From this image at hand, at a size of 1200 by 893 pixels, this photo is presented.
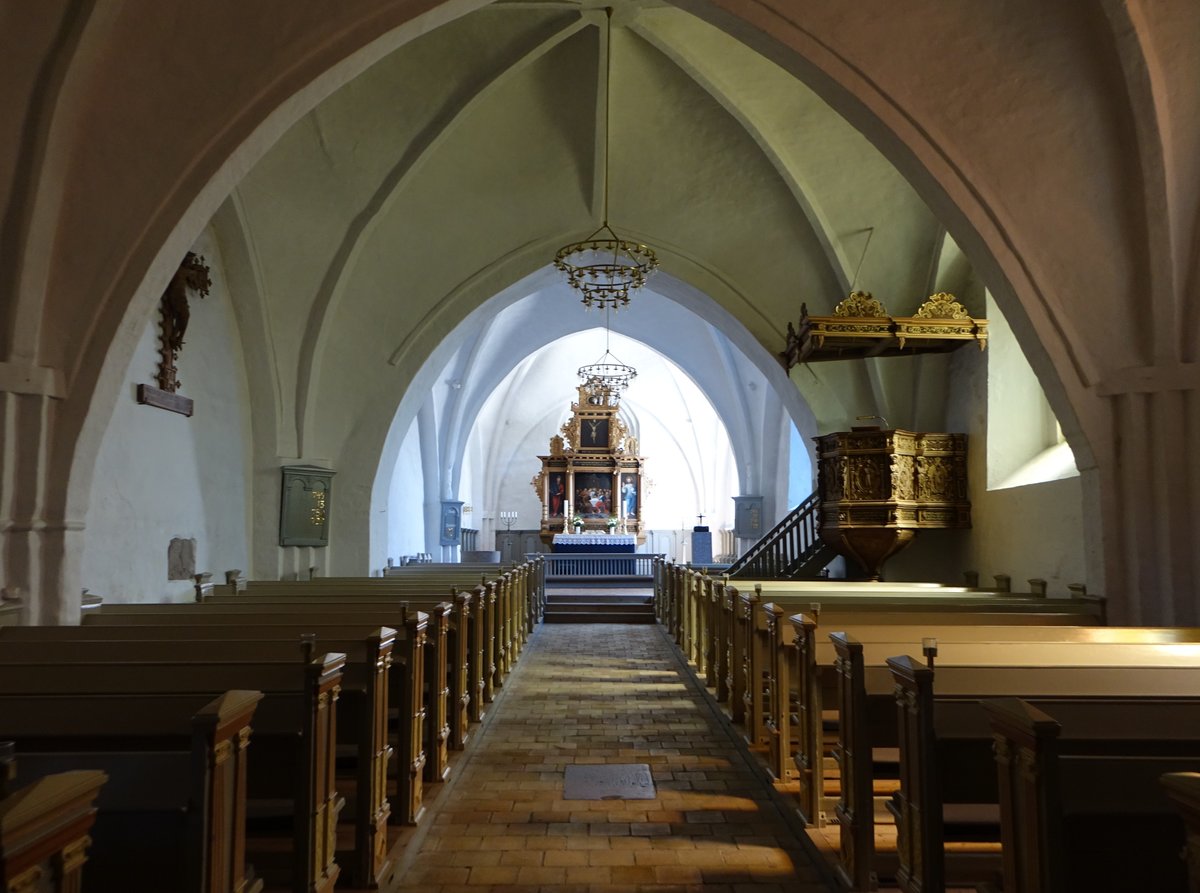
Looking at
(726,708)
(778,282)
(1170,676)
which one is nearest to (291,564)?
(726,708)

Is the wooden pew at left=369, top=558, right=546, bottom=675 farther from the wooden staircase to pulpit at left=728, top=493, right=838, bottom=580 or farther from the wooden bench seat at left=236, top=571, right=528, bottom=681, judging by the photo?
the wooden staircase to pulpit at left=728, top=493, right=838, bottom=580

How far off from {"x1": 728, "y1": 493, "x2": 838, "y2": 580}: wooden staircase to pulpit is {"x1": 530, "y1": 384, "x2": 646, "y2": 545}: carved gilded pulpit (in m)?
11.2

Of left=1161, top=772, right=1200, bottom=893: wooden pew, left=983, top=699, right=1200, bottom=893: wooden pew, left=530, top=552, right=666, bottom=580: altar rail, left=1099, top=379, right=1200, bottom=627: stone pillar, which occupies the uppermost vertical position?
left=1099, top=379, right=1200, bottom=627: stone pillar

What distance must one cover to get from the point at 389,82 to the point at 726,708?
715 cm

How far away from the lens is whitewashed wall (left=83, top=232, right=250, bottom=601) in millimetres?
7750

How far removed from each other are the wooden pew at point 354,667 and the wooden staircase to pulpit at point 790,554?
8867 mm

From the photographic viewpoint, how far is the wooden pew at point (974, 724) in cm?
281

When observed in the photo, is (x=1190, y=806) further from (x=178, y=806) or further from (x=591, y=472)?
(x=591, y=472)

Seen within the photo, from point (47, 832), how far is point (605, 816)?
11.3ft

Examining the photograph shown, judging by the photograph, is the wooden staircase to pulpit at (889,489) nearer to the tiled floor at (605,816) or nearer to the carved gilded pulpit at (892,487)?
the carved gilded pulpit at (892,487)

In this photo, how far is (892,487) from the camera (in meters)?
10.3

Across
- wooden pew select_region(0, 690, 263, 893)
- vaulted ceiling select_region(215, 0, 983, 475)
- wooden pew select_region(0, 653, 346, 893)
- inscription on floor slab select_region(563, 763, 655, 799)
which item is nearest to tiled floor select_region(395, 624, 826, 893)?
inscription on floor slab select_region(563, 763, 655, 799)

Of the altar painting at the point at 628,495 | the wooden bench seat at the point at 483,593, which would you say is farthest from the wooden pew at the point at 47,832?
the altar painting at the point at 628,495

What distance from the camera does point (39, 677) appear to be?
3.57 meters
